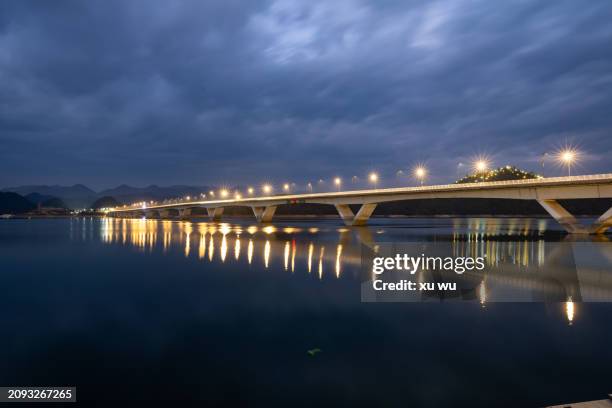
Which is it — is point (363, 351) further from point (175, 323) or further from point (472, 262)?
point (472, 262)

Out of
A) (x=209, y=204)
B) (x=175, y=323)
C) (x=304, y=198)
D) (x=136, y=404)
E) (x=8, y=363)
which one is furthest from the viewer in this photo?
(x=209, y=204)

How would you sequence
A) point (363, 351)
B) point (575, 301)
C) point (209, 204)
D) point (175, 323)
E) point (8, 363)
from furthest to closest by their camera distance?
point (209, 204), point (575, 301), point (175, 323), point (363, 351), point (8, 363)

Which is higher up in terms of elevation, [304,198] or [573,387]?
[304,198]

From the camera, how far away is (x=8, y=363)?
9227 mm

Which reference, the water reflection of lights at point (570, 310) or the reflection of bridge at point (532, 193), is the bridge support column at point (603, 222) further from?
the water reflection of lights at point (570, 310)

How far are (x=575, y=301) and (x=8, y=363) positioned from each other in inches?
788

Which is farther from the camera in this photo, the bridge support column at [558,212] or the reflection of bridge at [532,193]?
the bridge support column at [558,212]

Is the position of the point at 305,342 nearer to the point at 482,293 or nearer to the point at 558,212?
the point at 482,293

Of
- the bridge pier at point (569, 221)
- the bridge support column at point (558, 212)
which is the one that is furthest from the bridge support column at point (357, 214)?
the bridge pier at point (569, 221)

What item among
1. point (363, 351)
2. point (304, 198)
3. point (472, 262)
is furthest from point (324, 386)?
point (304, 198)

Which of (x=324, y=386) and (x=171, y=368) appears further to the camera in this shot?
(x=171, y=368)

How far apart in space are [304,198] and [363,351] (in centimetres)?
8001

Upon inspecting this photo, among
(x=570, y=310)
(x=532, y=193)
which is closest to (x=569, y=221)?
(x=532, y=193)

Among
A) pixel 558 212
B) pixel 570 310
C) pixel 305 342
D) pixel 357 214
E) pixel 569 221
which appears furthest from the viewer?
pixel 357 214
